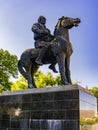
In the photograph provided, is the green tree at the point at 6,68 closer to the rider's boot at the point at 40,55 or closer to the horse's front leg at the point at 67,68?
the rider's boot at the point at 40,55

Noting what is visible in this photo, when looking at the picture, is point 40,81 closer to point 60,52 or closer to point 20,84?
point 20,84

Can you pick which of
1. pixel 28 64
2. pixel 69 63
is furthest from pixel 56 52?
pixel 28 64

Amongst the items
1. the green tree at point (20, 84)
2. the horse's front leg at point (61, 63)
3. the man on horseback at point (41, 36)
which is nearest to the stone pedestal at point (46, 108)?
the horse's front leg at point (61, 63)

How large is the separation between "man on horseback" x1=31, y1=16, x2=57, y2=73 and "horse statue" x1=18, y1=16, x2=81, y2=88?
228 millimetres

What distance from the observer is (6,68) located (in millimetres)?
27672

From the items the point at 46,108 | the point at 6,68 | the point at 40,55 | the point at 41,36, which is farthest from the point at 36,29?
the point at 6,68

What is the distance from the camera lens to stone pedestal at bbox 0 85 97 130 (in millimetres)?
8242

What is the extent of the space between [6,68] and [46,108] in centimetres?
1943

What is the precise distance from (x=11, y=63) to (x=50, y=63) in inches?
732

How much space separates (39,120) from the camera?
28.9 ft

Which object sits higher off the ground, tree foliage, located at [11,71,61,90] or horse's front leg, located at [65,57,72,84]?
tree foliage, located at [11,71,61,90]

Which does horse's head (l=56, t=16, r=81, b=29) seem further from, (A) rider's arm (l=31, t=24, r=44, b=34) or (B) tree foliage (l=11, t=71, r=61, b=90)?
(B) tree foliage (l=11, t=71, r=61, b=90)

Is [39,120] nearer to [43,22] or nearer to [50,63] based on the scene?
[50,63]

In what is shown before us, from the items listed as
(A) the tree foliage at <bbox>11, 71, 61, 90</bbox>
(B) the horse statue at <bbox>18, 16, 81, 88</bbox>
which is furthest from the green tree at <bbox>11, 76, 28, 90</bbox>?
(B) the horse statue at <bbox>18, 16, 81, 88</bbox>
